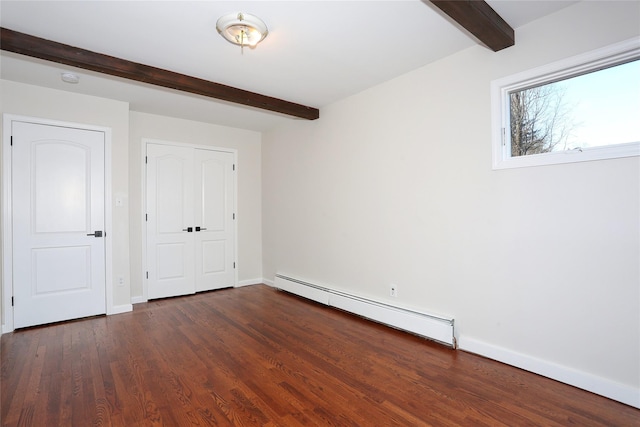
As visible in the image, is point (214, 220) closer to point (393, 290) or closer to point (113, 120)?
point (113, 120)

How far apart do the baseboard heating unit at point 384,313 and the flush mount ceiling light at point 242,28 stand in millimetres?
2810

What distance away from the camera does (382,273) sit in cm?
356

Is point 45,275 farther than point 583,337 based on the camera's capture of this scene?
Yes

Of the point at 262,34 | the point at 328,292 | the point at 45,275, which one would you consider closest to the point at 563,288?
the point at 328,292

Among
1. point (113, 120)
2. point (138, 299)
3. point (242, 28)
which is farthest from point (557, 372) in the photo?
point (113, 120)

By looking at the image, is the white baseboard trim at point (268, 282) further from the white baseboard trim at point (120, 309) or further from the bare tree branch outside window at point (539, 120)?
the bare tree branch outside window at point (539, 120)

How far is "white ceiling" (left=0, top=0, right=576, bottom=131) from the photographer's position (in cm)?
219

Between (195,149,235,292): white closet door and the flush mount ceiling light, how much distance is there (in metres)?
2.87

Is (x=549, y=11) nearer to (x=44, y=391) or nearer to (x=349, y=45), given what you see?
(x=349, y=45)

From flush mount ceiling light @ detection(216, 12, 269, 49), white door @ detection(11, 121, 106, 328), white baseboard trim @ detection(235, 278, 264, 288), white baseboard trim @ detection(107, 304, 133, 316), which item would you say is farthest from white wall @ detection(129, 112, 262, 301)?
flush mount ceiling light @ detection(216, 12, 269, 49)

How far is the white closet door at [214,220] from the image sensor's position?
4.96 m

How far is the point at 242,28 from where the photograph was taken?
2.29 meters

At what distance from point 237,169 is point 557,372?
4.80m

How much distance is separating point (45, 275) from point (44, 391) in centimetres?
186
